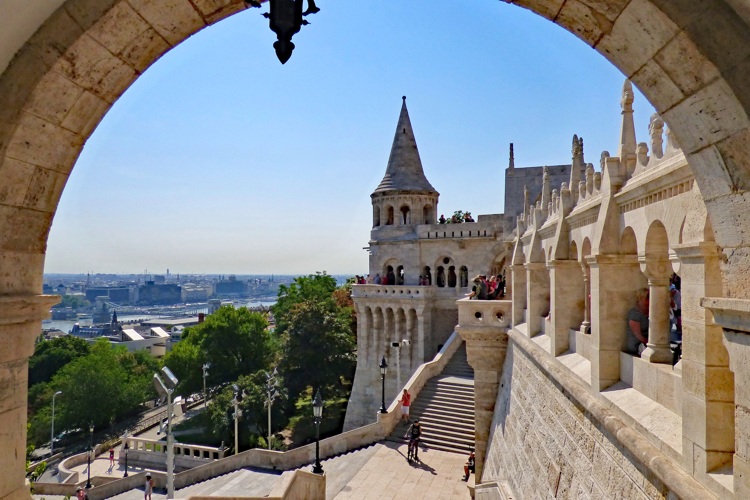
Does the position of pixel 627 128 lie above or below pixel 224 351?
above

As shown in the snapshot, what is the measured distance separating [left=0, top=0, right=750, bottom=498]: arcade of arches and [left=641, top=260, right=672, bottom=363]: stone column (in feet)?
8.54

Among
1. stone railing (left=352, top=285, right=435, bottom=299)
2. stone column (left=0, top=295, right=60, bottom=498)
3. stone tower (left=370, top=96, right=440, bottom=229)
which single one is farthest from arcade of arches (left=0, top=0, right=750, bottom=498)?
stone tower (left=370, top=96, right=440, bottom=229)

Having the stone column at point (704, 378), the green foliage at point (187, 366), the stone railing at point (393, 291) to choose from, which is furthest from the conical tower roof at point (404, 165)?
the stone column at point (704, 378)

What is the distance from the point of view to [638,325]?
5.79 meters

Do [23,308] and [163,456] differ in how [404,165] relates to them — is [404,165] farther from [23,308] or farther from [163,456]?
[23,308]

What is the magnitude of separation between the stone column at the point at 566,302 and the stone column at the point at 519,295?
4.79 m

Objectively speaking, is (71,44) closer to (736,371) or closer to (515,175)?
(736,371)

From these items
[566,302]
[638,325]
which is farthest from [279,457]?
[638,325]

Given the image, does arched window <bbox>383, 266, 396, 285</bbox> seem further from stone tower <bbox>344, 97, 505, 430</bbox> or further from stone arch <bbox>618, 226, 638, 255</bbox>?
stone arch <bbox>618, 226, 638, 255</bbox>

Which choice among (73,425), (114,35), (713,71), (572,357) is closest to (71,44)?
(114,35)

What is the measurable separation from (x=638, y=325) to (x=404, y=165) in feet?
91.5

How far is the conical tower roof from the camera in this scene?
1277 inches

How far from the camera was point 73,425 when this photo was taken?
115 feet

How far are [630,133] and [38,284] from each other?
20.3 ft
